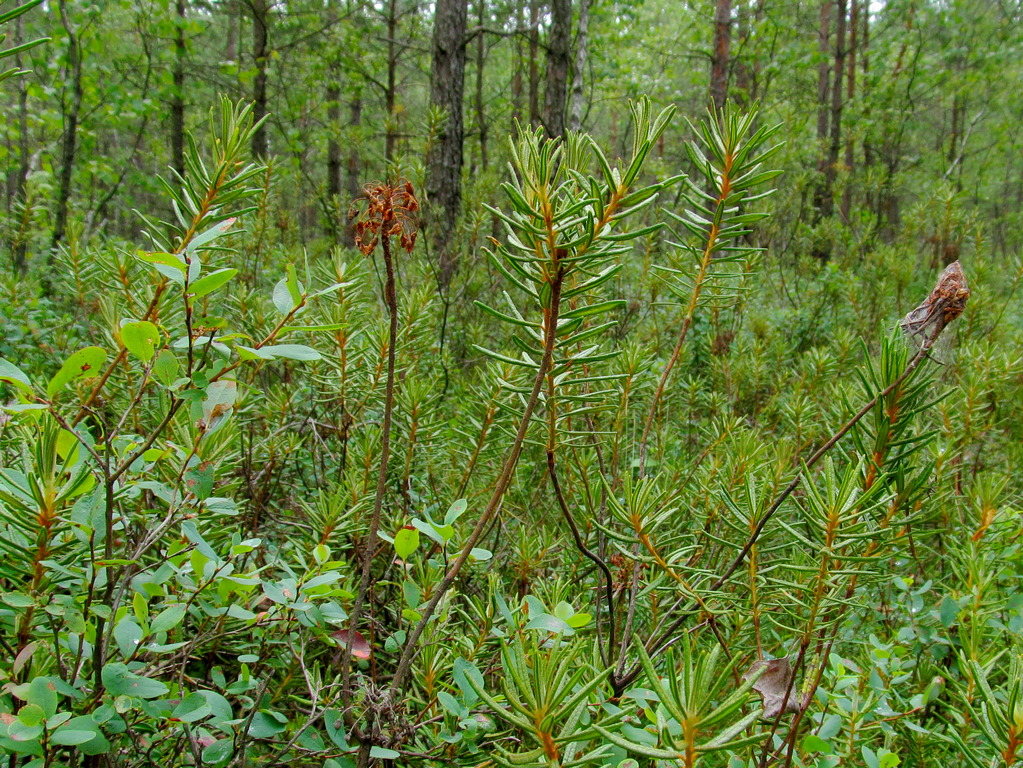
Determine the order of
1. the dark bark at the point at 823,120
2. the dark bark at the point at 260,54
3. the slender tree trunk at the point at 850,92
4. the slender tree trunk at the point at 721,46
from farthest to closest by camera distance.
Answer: the slender tree trunk at the point at 850,92 < the dark bark at the point at 823,120 < the slender tree trunk at the point at 721,46 < the dark bark at the point at 260,54

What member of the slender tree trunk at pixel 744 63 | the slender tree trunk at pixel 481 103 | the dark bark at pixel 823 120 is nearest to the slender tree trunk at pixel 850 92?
the dark bark at pixel 823 120

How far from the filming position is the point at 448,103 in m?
5.27

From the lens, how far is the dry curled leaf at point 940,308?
86 centimetres

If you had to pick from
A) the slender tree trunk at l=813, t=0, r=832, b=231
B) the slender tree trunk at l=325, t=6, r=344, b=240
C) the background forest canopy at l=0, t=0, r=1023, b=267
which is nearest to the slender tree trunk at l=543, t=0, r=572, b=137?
the background forest canopy at l=0, t=0, r=1023, b=267

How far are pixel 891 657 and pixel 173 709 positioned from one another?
4.65 ft

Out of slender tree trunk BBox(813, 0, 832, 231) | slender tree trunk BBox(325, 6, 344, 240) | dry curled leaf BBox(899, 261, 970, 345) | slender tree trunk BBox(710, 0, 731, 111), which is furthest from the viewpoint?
slender tree trunk BBox(813, 0, 832, 231)

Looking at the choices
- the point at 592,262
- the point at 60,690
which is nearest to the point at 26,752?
the point at 60,690

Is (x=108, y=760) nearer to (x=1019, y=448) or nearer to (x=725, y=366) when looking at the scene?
(x=725, y=366)

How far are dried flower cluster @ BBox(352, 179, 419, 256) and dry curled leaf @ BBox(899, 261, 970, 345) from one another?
2.41ft

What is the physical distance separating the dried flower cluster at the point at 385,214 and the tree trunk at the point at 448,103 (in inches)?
154

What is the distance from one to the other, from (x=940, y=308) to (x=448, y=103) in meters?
5.05

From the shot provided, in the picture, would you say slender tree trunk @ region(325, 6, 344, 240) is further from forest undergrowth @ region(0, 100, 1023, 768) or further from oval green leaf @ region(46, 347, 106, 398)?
oval green leaf @ region(46, 347, 106, 398)

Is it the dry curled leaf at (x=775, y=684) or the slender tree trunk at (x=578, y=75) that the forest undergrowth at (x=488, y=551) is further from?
the slender tree trunk at (x=578, y=75)

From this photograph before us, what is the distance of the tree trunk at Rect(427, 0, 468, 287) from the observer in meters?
5.18
